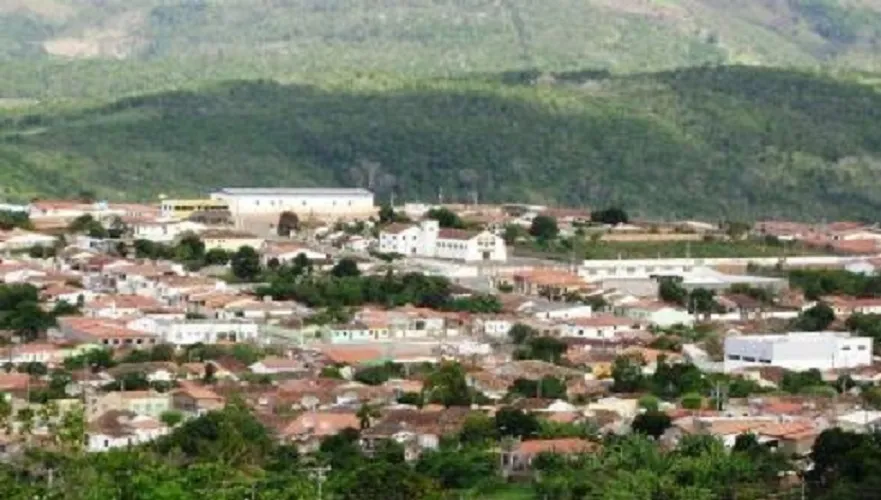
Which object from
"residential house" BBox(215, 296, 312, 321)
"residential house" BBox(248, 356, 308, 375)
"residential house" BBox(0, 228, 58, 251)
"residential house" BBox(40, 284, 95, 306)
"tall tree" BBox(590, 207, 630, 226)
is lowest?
"residential house" BBox(248, 356, 308, 375)

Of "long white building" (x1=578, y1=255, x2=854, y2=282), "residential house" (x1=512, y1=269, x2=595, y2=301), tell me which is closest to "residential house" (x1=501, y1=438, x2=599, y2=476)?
"residential house" (x1=512, y1=269, x2=595, y2=301)

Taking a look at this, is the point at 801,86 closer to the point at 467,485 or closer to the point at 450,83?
the point at 450,83

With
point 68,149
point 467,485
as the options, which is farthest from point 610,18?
point 467,485

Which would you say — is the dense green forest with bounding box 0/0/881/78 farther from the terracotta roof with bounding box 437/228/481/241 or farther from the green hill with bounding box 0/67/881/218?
the terracotta roof with bounding box 437/228/481/241

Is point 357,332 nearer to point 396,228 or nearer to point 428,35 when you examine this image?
point 396,228

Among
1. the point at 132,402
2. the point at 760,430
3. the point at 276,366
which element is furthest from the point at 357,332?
the point at 760,430

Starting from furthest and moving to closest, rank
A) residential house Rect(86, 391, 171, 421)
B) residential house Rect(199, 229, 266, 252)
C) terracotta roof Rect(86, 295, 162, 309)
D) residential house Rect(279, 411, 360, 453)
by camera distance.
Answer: residential house Rect(199, 229, 266, 252), terracotta roof Rect(86, 295, 162, 309), residential house Rect(86, 391, 171, 421), residential house Rect(279, 411, 360, 453)
